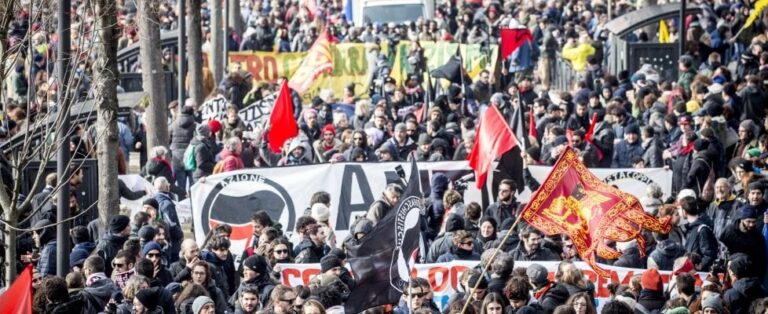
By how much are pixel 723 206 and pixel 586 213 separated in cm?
275

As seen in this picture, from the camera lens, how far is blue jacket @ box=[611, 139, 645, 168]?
68.1 feet

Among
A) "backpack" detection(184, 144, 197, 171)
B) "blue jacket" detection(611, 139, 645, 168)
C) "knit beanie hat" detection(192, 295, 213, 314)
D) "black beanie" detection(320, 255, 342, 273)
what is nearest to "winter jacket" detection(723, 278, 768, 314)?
"black beanie" detection(320, 255, 342, 273)

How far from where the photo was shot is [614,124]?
2181 centimetres

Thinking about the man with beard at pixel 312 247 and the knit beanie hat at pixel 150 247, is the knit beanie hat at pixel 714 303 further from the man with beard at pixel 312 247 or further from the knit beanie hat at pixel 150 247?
the knit beanie hat at pixel 150 247

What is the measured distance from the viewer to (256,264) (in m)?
14.3

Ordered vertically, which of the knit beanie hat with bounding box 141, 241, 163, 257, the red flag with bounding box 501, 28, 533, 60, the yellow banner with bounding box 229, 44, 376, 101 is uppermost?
the red flag with bounding box 501, 28, 533, 60

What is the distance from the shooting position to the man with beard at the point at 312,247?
15617 mm

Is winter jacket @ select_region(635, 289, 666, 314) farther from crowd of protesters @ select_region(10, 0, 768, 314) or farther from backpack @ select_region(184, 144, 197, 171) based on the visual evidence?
backpack @ select_region(184, 144, 197, 171)

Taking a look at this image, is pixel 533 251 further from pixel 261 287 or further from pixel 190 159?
pixel 190 159

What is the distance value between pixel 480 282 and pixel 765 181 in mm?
4823

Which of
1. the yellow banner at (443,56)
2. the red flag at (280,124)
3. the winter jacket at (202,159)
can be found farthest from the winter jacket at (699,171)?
the yellow banner at (443,56)

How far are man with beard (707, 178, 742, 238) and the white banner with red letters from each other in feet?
6.31

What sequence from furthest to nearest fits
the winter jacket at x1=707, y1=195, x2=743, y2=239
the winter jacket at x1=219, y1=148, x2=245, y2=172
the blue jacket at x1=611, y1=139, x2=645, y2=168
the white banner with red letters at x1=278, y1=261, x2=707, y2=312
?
the blue jacket at x1=611, y1=139, x2=645, y2=168 < the winter jacket at x1=219, y1=148, x2=245, y2=172 < the winter jacket at x1=707, y1=195, x2=743, y2=239 < the white banner with red letters at x1=278, y1=261, x2=707, y2=312

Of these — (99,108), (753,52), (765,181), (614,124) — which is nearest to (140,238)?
(99,108)
